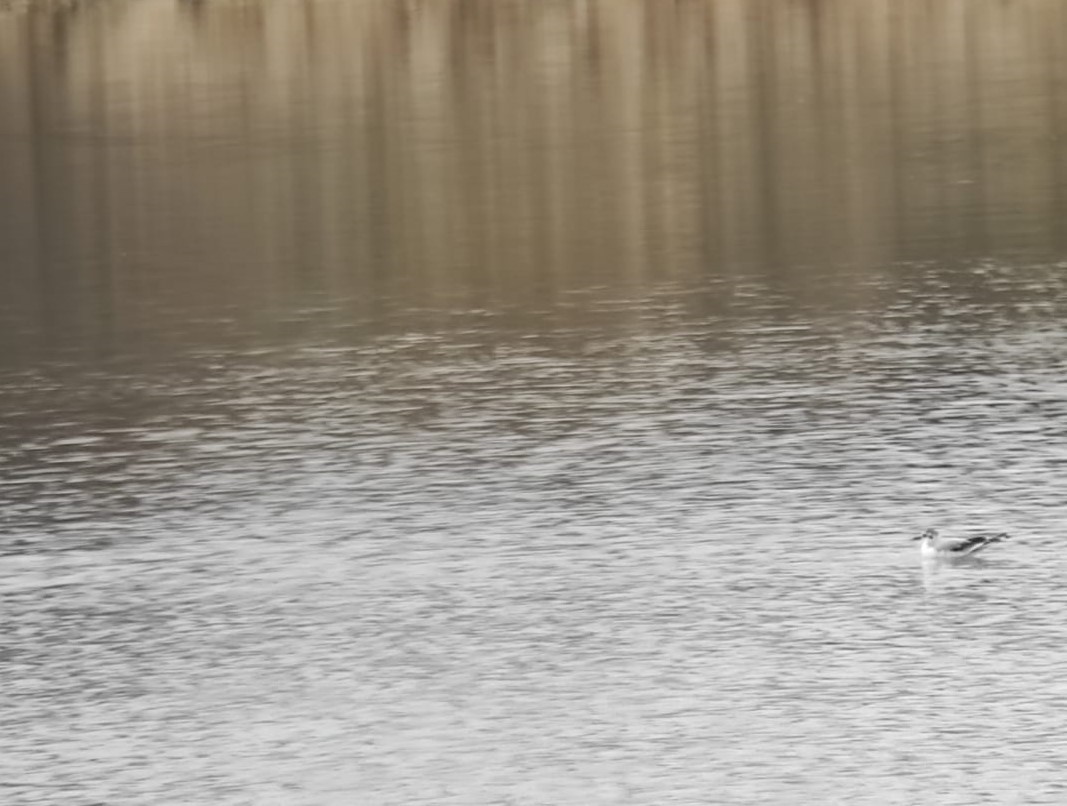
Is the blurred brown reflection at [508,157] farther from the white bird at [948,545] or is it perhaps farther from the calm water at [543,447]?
the white bird at [948,545]

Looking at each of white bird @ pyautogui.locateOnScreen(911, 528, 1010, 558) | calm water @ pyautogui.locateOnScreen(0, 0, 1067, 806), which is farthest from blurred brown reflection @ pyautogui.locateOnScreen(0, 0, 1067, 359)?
white bird @ pyautogui.locateOnScreen(911, 528, 1010, 558)

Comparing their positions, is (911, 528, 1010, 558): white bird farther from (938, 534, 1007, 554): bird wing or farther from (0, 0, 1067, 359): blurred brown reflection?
(0, 0, 1067, 359): blurred brown reflection

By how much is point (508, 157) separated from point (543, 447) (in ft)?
Result: 101

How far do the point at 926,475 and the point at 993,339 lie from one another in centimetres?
945

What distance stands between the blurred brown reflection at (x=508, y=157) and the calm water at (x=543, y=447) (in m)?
0.24

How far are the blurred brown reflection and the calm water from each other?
240 millimetres

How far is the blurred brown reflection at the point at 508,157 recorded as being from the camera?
5097 cm

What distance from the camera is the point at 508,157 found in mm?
65188

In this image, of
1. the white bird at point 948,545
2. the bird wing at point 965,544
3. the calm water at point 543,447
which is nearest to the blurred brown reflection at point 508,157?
the calm water at point 543,447

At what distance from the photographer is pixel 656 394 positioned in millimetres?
38625

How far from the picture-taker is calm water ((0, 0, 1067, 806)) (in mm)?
23500

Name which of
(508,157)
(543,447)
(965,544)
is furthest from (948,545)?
(508,157)

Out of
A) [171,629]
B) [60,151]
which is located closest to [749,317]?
[171,629]

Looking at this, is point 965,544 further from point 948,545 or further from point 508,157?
point 508,157
